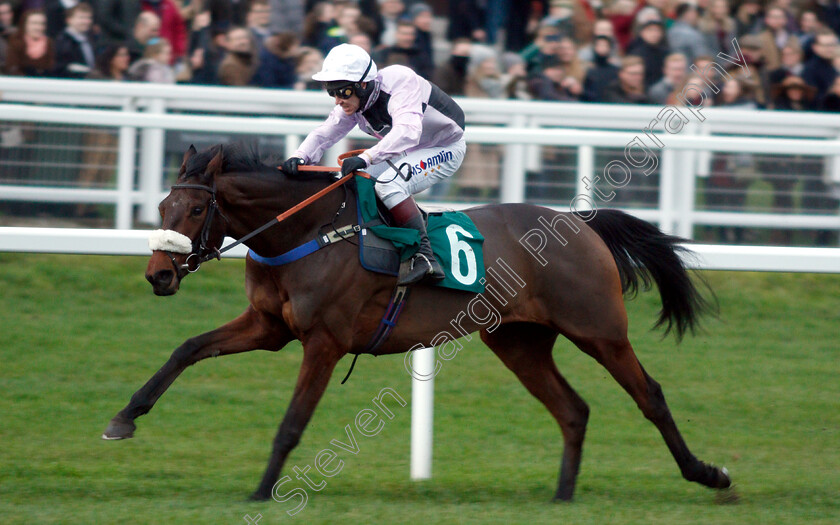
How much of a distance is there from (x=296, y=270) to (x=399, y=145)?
0.64m

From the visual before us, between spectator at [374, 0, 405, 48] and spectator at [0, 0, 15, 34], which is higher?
spectator at [374, 0, 405, 48]

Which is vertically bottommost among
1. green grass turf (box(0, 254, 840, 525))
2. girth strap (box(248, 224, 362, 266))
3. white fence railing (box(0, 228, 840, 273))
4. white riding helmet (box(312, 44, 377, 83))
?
Result: green grass turf (box(0, 254, 840, 525))

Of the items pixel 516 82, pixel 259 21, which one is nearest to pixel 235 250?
pixel 259 21

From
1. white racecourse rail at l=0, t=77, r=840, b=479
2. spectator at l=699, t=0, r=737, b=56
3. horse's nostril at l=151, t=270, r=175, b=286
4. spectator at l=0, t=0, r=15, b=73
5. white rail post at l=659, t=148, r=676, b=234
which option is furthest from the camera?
spectator at l=699, t=0, r=737, b=56

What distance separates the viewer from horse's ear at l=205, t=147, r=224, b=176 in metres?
4.32

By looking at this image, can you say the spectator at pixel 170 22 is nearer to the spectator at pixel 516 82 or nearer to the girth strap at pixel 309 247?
the spectator at pixel 516 82

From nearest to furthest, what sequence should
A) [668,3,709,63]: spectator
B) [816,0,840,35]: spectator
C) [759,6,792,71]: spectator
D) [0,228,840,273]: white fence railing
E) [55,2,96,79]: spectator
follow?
[0,228,840,273]: white fence railing < [55,2,96,79]: spectator < [759,6,792,71]: spectator < [668,3,709,63]: spectator < [816,0,840,35]: spectator

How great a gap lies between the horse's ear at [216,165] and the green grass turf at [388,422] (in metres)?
1.28

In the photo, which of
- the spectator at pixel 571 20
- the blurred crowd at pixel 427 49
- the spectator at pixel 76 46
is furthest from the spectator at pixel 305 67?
the spectator at pixel 571 20

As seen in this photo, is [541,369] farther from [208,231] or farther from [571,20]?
[571,20]

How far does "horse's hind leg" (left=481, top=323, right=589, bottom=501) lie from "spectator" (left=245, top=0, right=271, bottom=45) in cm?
457

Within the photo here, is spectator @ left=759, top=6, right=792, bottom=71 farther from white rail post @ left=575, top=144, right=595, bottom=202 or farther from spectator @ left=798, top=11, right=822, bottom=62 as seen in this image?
white rail post @ left=575, top=144, right=595, bottom=202

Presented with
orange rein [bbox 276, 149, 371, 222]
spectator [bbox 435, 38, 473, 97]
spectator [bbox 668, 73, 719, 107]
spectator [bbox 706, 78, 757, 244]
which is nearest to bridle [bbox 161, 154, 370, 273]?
orange rein [bbox 276, 149, 371, 222]

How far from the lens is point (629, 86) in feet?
28.9
